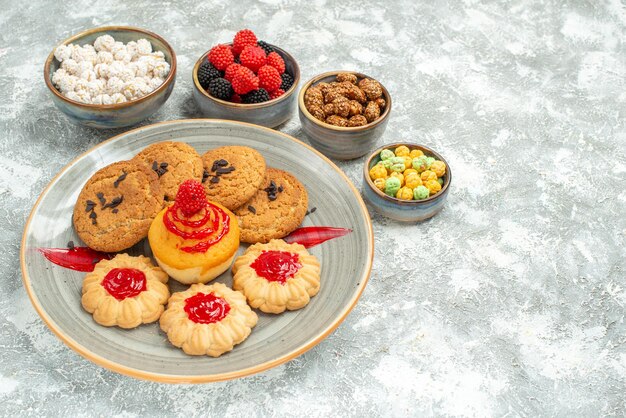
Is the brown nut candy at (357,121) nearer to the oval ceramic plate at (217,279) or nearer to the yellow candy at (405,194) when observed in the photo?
the oval ceramic plate at (217,279)

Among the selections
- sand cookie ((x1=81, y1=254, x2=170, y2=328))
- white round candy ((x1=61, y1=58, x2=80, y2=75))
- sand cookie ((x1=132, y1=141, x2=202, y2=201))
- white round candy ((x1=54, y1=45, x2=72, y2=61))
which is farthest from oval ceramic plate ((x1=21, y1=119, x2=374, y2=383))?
white round candy ((x1=54, y1=45, x2=72, y2=61))

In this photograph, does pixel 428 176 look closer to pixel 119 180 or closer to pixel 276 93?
pixel 276 93

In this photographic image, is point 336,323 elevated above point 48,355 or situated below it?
above

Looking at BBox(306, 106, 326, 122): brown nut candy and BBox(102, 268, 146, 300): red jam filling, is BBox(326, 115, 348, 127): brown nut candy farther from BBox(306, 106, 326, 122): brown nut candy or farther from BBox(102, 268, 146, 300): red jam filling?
BBox(102, 268, 146, 300): red jam filling

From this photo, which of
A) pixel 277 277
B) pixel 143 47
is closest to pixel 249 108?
pixel 143 47

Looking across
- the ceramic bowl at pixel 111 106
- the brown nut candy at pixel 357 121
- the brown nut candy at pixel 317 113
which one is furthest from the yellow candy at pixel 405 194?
the ceramic bowl at pixel 111 106

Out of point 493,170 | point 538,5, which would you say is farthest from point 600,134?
point 538,5

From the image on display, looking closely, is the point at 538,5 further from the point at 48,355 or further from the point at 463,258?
the point at 48,355
